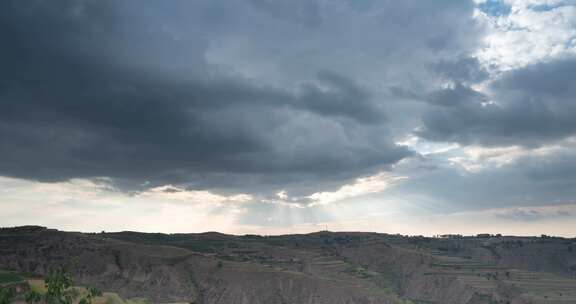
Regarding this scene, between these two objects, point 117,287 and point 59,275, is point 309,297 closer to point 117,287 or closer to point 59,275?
point 117,287

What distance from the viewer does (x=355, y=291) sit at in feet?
643

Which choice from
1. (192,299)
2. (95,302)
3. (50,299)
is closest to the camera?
(50,299)

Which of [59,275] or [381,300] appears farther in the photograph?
[381,300]

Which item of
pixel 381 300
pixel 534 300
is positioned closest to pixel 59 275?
pixel 381 300

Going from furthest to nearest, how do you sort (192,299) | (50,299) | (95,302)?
(192,299), (95,302), (50,299)

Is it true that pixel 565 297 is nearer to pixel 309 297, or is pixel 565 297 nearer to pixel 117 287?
pixel 309 297

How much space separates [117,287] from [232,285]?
1799 inches

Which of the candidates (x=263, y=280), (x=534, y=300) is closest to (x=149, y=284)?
(x=263, y=280)

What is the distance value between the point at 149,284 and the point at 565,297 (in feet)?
567

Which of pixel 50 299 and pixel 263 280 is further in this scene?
pixel 263 280

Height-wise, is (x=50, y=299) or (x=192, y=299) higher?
(x=50, y=299)

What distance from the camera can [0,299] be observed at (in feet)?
107

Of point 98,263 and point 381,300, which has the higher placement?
point 98,263

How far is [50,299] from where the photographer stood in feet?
102
